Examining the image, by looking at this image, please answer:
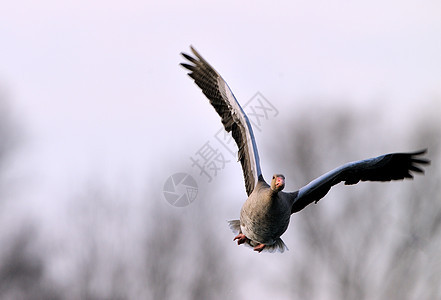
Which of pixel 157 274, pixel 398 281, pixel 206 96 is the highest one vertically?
pixel 206 96

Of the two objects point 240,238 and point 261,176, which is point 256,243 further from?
point 261,176

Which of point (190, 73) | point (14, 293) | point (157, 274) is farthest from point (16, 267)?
point (190, 73)

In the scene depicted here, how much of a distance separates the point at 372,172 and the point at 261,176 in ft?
5.07

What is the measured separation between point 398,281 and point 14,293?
530 inches

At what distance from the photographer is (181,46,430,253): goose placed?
12953 mm

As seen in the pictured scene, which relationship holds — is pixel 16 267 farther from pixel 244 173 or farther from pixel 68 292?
pixel 244 173

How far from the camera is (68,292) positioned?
36.3 meters

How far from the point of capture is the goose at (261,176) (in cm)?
1295

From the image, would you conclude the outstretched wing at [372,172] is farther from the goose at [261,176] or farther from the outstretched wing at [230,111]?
the outstretched wing at [230,111]

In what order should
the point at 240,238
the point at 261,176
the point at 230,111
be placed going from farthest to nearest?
1. the point at 230,111
2. the point at 240,238
3. the point at 261,176

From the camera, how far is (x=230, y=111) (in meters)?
14.0

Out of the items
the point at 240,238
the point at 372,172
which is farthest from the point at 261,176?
the point at 372,172

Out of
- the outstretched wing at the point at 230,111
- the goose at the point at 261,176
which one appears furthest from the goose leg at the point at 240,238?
the outstretched wing at the point at 230,111

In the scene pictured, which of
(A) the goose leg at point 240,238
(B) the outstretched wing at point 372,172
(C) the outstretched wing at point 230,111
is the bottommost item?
(B) the outstretched wing at point 372,172
